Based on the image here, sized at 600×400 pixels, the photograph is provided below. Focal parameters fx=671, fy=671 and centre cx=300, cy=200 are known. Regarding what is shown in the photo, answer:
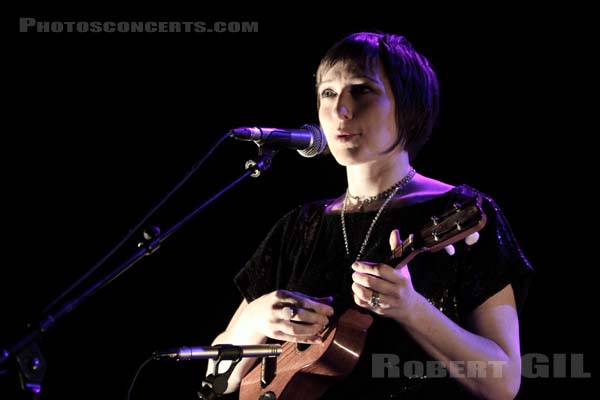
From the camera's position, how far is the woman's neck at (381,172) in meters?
2.24

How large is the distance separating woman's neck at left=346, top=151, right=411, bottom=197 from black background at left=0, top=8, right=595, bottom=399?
717 millimetres

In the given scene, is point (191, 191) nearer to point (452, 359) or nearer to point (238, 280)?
point (238, 280)

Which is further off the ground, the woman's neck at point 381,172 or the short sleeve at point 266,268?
the woman's neck at point 381,172

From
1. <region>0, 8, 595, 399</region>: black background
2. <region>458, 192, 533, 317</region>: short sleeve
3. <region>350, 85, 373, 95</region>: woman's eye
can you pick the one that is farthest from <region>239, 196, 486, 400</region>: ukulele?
<region>0, 8, 595, 399</region>: black background

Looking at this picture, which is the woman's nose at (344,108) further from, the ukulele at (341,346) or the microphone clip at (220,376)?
the microphone clip at (220,376)

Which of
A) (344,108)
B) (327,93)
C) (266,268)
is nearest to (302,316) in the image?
(266,268)

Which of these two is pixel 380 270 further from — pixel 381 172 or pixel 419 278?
pixel 381 172

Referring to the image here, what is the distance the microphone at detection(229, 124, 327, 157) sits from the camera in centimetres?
198

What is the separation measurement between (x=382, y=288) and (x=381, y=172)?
0.66 metres

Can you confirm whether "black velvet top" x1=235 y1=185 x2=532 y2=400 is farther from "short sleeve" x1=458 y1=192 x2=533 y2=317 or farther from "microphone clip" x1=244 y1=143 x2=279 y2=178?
"microphone clip" x1=244 y1=143 x2=279 y2=178

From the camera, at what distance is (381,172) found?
2252 millimetres

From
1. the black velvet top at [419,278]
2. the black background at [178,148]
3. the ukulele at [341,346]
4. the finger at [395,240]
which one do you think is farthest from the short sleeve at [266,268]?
the black background at [178,148]

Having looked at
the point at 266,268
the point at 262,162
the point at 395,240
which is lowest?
the point at 266,268

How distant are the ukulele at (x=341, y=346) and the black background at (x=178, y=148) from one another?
118 cm
